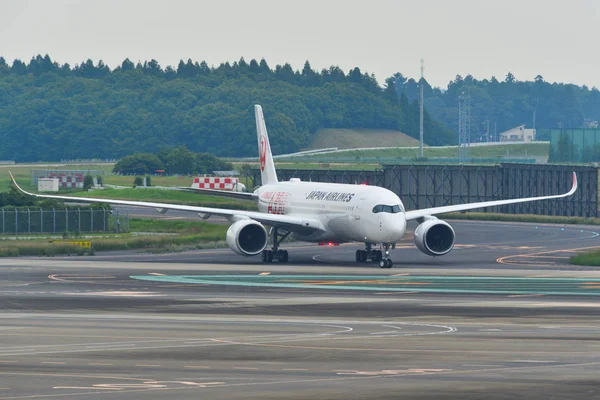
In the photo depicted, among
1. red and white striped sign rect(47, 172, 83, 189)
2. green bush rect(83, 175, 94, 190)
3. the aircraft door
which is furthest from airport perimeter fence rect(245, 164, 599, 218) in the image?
the aircraft door

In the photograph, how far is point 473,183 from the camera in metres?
128

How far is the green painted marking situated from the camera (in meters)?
51.0

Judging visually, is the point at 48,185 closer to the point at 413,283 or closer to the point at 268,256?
the point at 268,256

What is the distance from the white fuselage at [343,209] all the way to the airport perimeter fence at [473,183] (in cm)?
5416

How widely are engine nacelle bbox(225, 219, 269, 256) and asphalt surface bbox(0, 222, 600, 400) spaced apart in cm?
104

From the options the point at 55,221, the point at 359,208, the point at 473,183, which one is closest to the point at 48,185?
the point at 473,183

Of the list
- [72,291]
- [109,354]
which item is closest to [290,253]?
[72,291]

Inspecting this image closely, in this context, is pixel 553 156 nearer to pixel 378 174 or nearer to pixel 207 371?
pixel 378 174

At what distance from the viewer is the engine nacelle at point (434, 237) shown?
6588 cm

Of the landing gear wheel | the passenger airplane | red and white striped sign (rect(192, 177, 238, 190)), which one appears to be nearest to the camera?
the passenger airplane

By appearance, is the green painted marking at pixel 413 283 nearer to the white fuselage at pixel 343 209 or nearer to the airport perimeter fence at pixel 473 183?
the white fuselage at pixel 343 209

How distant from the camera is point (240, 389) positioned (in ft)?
84.0

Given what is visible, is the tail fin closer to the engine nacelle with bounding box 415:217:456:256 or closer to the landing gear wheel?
the landing gear wheel

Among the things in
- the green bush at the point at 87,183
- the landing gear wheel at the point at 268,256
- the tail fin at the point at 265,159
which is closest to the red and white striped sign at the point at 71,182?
the green bush at the point at 87,183
